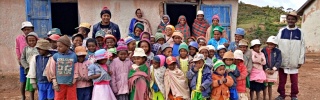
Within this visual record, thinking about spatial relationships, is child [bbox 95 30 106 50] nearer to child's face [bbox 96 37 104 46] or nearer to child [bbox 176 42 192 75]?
child's face [bbox 96 37 104 46]

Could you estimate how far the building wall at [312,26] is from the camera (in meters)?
13.4

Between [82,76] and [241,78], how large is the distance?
2170 millimetres

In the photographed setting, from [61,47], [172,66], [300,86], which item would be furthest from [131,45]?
[300,86]

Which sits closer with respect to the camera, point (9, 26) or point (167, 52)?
point (167, 52)

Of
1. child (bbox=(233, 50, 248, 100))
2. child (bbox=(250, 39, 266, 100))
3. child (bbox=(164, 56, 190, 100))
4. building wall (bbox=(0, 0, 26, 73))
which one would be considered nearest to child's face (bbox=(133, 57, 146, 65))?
child (bbox=(164, 56, 190, 100))

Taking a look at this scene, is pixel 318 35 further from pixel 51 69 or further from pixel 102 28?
pixel 51 69

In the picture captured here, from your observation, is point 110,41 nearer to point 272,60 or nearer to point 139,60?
point 139,60

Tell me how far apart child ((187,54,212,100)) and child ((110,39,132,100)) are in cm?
82

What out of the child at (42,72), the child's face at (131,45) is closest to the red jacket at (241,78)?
the child's face at (131,45)

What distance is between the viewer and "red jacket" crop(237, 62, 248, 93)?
433cm

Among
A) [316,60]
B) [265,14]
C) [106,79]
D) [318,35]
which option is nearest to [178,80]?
[106,79]

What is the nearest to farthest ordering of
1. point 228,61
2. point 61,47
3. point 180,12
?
point 61,47
point 228,61
point 180,12

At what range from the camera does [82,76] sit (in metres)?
3.75

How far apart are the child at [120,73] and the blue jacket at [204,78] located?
0.82 meters
